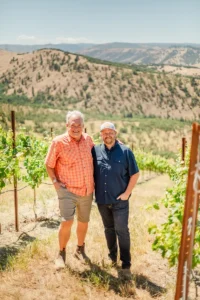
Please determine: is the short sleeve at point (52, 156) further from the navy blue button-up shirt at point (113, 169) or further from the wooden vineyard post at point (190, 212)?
the wooden vineyard post at point (190, 212)

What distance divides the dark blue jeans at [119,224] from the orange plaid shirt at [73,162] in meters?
0.33

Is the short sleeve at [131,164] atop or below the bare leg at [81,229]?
atop

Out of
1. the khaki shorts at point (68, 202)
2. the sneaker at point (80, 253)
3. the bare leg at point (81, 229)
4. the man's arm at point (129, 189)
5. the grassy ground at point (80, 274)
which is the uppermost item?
the man's arm at point (129, 189)

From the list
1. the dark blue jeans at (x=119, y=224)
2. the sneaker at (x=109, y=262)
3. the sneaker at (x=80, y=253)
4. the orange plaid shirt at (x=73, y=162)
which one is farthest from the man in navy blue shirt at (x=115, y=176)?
the sneaker at (x=80, y=253)

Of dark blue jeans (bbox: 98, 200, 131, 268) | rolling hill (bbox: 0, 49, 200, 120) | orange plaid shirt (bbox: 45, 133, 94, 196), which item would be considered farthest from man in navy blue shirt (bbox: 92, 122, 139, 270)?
rolling hill (bbox: 0, 49, 200, 120)

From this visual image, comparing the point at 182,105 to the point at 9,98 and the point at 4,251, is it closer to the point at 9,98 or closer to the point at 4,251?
the point at 9,98

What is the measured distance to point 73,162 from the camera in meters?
3.94

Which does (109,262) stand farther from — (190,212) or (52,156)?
(190,212)

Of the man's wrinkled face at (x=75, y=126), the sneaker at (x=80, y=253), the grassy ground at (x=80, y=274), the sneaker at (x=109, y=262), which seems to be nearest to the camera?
the grassy ground at (x=80, y=274)

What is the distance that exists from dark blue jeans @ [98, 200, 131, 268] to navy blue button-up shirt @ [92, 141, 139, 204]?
0.11m

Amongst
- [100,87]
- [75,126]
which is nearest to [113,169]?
[75,126]

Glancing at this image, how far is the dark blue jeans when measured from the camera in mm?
3951

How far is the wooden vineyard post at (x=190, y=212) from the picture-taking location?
2151mm

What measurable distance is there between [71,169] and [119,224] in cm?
84
